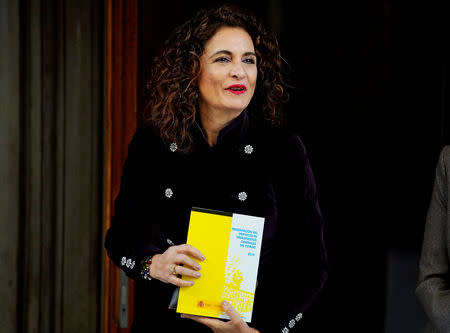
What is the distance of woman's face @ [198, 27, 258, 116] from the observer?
154cm

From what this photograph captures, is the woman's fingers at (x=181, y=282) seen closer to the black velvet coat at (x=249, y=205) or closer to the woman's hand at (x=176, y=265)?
the woman's hand at (x=176, y=265)

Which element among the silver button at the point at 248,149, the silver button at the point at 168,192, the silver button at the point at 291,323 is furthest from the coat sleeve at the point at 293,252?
the silver button at the point at 168,192

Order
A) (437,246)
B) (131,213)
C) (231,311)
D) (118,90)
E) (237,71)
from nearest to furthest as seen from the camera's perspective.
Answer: (437,246) < (231,311) < (237,71) < (131,213) < (118,90)

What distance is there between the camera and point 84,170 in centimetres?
198

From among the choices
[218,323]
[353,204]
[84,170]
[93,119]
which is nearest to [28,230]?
[84,170]

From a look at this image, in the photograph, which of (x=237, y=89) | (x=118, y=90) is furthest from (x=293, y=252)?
(x=118, y=90)

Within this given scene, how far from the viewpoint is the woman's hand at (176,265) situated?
1.42 m

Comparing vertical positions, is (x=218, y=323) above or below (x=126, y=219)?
below

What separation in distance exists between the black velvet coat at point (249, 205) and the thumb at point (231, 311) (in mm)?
128

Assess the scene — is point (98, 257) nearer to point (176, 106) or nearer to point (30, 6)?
point (176, 106)

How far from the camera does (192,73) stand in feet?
5.17

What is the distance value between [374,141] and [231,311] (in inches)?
29.8

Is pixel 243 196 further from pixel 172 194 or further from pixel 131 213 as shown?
pixel 131 213

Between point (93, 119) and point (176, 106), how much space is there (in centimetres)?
51
